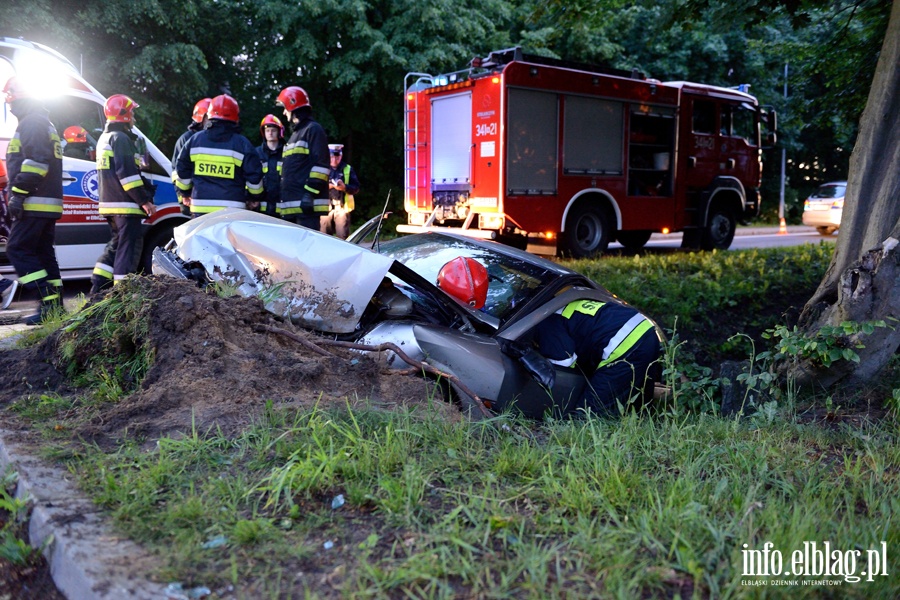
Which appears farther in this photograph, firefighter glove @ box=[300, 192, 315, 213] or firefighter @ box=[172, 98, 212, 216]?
firefighter glove @ box=[300, 192, 315, 213]

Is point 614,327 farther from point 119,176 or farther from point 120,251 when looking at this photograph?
point 119,176

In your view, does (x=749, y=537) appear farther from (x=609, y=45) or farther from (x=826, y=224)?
(x=826, y=224)

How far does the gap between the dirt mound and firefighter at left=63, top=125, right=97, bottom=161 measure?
406 cm

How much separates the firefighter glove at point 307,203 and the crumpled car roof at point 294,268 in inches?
115

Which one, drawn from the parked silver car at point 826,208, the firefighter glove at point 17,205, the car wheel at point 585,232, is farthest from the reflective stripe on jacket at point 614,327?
the parked silver car at point 826,208

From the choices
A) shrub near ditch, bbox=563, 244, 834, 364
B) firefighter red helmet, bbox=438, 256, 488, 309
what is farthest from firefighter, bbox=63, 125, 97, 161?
shrub near ditch, bbox=563, 244, 834, 364

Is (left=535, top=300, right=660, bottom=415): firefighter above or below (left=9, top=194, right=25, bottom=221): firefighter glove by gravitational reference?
below

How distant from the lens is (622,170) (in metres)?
11.8

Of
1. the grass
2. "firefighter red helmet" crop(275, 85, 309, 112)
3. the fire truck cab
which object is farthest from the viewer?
the fire truck cab

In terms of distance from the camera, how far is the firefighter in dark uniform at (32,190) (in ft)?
19.7

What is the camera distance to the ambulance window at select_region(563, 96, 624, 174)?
11.0 m

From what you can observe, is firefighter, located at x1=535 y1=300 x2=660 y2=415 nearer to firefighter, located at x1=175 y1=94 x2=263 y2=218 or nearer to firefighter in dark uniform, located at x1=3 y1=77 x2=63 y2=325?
firefighter, located at x1=175 y1=94 x2=263 y2=218

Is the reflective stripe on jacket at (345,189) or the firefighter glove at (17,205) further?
the reflective stripe on jacket at (345,189)

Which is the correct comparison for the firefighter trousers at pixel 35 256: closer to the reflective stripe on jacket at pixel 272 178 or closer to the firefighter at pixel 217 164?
the firefighter at pixel 217 164
